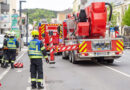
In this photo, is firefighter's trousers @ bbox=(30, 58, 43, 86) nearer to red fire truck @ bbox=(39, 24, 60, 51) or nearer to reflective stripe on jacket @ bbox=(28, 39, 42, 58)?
reflective stripe on jacket @ bbox=(28, 39, 42, 58)

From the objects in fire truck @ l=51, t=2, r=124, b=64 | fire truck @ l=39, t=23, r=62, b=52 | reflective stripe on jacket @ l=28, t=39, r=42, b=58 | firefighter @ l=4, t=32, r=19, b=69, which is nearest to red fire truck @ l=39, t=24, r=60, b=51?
fire truck @ l=39, t=23, r=62, b=52

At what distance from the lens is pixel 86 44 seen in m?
16.9

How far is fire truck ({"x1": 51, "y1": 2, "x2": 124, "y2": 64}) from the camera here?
1695 cm

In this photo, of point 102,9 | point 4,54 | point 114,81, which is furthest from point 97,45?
point 114,81

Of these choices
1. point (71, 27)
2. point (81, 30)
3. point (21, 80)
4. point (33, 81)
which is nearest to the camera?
point (33, 81)

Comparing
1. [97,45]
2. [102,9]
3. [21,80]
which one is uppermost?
[102,9]

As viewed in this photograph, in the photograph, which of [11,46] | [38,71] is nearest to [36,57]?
[38,71]

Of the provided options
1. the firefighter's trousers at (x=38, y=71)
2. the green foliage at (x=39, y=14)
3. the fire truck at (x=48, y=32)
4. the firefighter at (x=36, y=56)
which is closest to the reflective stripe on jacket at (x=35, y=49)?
the firefighter at (x=36, y=56)

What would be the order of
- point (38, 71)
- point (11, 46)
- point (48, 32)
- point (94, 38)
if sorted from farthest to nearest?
point (48, 32) < point (94, 38) < point (11, 46) < point (38, 71)

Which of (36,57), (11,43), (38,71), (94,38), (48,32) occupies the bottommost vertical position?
(38,71)

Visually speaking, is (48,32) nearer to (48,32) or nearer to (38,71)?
(48,32)

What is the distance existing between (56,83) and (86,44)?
6175 millimetres

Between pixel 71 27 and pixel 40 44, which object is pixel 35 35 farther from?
pixel 71 27

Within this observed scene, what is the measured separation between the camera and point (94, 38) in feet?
60.1
